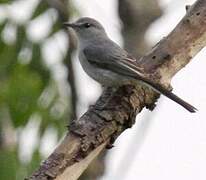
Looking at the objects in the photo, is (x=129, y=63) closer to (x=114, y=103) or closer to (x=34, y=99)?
(x=114, y=103)

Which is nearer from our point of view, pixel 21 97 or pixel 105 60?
pixel 21 97

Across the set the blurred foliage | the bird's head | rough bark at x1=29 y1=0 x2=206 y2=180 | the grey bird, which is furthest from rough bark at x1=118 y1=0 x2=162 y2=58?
the blurred foliage

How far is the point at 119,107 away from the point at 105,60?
1.25 meters

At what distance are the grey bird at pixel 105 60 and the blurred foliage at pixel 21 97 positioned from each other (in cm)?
64

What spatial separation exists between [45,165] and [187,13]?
1.96 m

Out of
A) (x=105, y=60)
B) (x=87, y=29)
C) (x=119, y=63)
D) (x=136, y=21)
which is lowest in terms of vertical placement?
(x=87, y=29)

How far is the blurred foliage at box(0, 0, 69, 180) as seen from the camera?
4.66m

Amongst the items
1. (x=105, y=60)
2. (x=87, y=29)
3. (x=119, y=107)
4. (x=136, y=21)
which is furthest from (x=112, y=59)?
(x=119, y=107)

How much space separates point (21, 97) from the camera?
496 centimetres

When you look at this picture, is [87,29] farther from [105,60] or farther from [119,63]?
[119,63]

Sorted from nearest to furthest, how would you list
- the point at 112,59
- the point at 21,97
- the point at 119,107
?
the point at 21,97, the point at 119,107, the point at 112,59

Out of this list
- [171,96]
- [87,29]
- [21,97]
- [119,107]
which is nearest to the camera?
[21,97]

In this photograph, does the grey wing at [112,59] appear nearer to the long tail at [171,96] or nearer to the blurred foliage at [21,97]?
the long tail at [171,96]

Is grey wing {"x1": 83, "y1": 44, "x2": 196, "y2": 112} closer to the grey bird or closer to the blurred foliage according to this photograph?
the grey bird
